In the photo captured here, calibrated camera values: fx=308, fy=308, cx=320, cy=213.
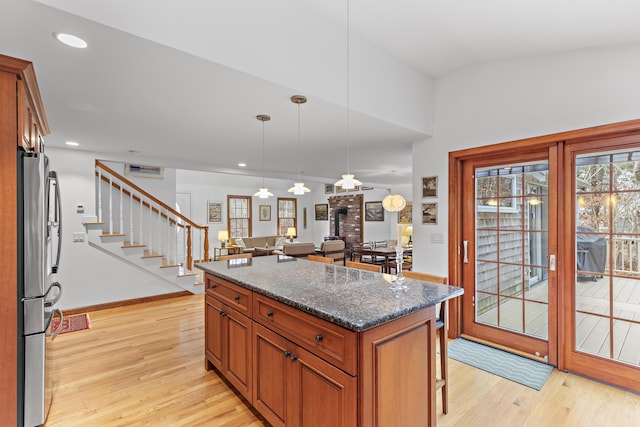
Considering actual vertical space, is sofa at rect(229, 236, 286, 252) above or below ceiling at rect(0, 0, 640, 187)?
below

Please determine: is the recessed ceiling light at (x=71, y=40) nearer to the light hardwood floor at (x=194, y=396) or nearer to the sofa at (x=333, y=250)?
the light hardwood floor at (x=194, y=396)

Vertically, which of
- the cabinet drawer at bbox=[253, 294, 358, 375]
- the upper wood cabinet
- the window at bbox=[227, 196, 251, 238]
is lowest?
the cabinet drawer at bbox=[253, 294, 358, 375]

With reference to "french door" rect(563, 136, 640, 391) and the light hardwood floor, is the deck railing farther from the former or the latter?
"french door" rect(563, 136, 640, 391)

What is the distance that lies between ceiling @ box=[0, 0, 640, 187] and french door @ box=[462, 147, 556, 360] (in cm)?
94

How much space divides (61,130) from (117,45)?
2.36m

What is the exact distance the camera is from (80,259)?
4492 mm

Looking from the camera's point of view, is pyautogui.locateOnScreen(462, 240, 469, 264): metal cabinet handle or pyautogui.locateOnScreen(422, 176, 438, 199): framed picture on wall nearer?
pyautogui.locateOnScreen(462, 240, 469, 264): metal cabinet handle

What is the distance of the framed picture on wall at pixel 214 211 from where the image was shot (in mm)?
10174

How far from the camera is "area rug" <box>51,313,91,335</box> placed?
384cm

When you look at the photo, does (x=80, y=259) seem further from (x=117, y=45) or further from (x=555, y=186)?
(x=555, y=186)

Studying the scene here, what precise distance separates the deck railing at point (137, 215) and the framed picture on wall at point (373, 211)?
6046 mm

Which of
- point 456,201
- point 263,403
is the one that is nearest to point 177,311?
point 263,403

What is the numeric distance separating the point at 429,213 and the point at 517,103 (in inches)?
54.3

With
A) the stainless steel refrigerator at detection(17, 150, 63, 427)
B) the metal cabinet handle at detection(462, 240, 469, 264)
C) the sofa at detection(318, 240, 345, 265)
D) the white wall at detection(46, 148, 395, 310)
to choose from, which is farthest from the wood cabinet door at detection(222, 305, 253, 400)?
the sofa at detection(318, 240, 345, 265)
